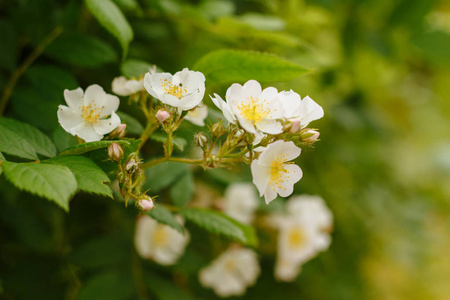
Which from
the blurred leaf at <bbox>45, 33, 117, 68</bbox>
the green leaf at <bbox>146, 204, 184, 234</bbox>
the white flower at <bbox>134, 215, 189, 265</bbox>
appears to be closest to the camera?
the green leaf at <bbox>146, 204, 184, 234</bbox>

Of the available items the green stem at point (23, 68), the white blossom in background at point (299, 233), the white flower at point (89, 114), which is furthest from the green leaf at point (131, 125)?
the white blossom in background at point (299, 233)

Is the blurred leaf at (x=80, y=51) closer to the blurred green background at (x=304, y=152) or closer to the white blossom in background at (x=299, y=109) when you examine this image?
the blurred green background at (x=304, y=152)

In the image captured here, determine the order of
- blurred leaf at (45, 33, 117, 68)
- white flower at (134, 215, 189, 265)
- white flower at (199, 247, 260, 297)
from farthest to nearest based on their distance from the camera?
white flower at (199, 247, 260, 297) < white flower at (134, 215, 189, 265) < blurred leaf at (45, 33, 117, 68)

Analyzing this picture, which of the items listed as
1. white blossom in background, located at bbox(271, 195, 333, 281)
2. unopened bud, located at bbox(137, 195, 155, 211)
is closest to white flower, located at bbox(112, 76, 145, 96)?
unopened bud, located at bbox(137, 195, 155, 211)

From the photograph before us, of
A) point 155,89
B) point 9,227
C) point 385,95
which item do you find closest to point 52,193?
point 155,89

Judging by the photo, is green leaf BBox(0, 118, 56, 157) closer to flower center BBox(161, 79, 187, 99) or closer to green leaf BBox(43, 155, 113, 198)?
green leaf BBox(43, 155, 113, 198)

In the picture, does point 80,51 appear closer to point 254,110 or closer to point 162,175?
point 162,175
